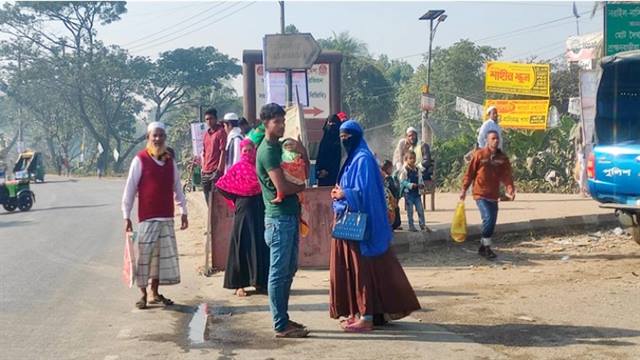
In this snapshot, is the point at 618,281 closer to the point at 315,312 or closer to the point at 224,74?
the point at 315,312

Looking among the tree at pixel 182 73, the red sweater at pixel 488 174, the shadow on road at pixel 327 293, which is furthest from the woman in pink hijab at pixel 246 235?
the tree at pixel 182 73

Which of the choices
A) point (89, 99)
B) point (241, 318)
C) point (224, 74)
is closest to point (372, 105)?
→ point (224, 74)

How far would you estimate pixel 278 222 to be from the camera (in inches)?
240

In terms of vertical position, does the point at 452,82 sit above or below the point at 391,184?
Answer: above

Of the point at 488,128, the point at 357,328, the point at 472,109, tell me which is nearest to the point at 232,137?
the point at 357,328

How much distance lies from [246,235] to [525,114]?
1574cm

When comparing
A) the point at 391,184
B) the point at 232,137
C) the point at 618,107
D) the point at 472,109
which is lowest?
the point at 391,184

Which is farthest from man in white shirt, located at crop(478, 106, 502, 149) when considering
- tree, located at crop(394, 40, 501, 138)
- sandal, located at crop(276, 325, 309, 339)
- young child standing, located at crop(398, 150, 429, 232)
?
tree, located at crop(394, 40, 501, 138)

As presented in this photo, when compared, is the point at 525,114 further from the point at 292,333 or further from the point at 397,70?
the point at 397,70

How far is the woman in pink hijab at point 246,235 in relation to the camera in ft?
25.4

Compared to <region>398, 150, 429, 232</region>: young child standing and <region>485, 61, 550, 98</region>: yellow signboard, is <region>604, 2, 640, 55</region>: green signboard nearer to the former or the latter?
<region>398, 150, 429, 232</region>: young child standing

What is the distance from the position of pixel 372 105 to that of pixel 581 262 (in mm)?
42324

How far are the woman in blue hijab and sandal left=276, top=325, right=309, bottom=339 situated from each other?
336 millimetres

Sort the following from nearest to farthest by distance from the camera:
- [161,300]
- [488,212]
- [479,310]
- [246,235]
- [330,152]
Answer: [479,310]
[161,300]
[246,235]
[330,152]
[488,212]
